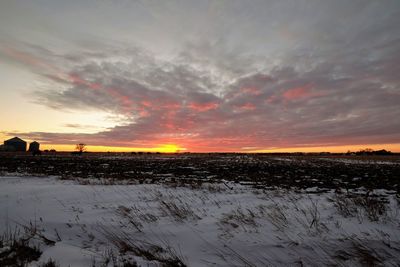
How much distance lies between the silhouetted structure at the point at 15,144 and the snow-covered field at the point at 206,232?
120048mm

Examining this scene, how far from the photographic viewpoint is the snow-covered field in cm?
479

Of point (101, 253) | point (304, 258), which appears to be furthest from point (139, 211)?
point (304, 258)

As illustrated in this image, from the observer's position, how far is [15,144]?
106375 millimetres

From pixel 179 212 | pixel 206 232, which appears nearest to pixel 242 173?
pixel 179 212

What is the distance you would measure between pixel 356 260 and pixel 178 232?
150 inches

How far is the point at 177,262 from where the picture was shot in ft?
15.4

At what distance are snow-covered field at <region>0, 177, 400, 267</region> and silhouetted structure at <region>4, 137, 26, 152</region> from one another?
120m

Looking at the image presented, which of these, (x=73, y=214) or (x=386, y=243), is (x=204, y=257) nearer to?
(x=386, y=243)

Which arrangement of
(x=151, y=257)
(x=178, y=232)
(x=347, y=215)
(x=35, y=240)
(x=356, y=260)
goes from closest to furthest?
(x=356, y=260) < (x=151, y=257) < (x=35, y=240) < (x=178, y=232) < (x=347, y=215)

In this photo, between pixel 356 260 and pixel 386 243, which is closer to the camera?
pixel 356 260

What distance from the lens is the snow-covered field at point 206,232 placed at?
479 centimetres

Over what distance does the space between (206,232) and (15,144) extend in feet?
421

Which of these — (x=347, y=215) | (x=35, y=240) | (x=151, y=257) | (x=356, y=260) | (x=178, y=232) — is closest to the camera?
(x=356, y=260)

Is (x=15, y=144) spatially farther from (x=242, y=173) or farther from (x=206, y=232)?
(x=206, y=232)
